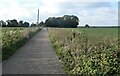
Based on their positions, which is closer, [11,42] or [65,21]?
[11,42]

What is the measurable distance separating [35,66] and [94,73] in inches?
140

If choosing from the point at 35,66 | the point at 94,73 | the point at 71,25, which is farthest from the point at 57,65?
the point at 71,25

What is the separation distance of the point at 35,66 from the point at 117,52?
3544 millimetres

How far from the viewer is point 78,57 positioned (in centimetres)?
1001

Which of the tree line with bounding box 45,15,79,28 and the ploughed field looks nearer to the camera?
the ploughed field

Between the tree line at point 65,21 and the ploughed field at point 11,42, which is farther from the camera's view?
the tree line at point 65,21

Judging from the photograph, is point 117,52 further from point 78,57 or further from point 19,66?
point 19,66

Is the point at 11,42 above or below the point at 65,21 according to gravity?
above

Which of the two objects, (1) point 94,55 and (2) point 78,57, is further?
(2) point 78,57

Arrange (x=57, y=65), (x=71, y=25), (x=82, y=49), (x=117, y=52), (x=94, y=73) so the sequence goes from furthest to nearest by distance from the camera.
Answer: (x=71, y=25) → (x=57, y=65) → (x=82, y=49) → (x=117, y=52) → (x=94, y=73)

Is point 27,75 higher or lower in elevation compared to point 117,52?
lower

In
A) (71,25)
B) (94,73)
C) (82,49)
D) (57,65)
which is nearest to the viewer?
(94,73)

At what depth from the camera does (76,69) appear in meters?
9.23

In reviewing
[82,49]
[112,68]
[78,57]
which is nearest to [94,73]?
[112,68]
